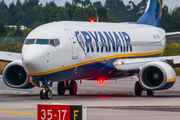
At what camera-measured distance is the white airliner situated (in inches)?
736

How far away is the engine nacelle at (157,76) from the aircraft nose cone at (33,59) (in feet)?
19.8

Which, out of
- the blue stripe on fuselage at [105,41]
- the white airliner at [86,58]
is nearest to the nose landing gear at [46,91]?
the white airliner at [86,58]

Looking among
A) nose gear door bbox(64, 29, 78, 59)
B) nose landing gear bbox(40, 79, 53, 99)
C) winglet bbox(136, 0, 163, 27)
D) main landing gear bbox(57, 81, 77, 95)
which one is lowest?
main landing gear bbox(57, 81, 77, 95)

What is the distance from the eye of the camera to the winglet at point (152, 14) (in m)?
30.0

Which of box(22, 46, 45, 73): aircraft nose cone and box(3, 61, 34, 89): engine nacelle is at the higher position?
box(22, 46, 45, 73): aircraft nose cone

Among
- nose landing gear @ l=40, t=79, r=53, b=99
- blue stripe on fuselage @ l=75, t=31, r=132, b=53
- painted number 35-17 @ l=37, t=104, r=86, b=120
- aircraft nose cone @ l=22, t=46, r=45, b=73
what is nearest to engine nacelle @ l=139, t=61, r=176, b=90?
blue stripe on fuselage @ l=75, t=31, r=132, b=53

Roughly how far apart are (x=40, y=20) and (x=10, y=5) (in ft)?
239

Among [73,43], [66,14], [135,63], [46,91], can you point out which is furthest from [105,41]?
[66,14]

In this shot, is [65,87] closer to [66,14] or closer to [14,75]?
[14,75]

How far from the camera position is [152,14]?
101 ft

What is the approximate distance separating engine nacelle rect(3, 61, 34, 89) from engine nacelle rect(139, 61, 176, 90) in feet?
20.8

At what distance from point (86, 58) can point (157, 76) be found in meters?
4.09

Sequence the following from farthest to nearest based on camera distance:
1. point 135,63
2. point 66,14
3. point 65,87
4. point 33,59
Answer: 1. point 66,14
2. point 65,87
3. point 135,63
4. point 33,59

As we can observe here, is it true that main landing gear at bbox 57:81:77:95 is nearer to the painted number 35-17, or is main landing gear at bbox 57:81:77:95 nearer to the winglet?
the winglet
